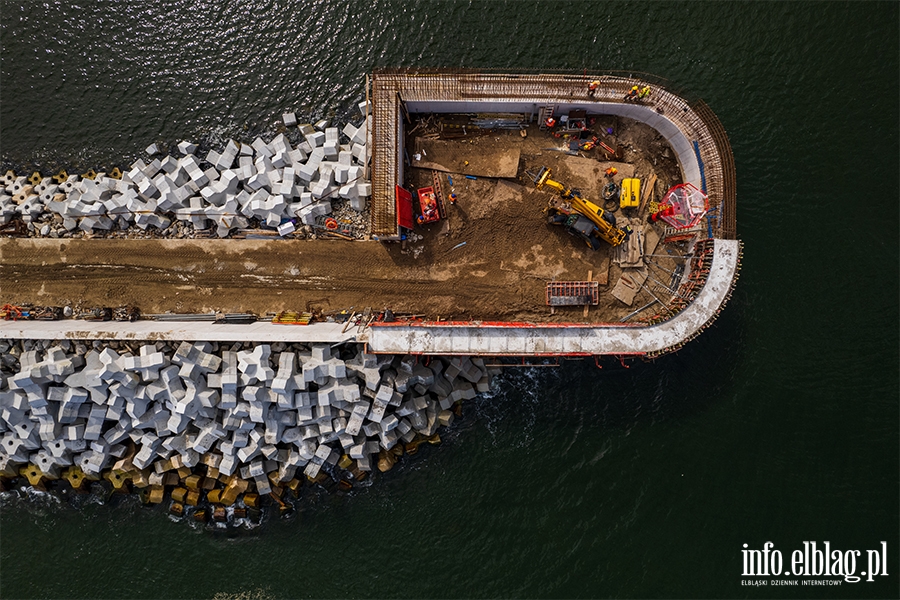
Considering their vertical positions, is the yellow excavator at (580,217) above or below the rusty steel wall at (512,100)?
below

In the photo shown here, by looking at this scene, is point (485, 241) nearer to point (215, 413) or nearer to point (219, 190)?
point (219, 190)

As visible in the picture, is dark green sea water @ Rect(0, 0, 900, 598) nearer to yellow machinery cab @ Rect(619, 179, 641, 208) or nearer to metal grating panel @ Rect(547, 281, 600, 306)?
metal grating panel @ Rect(547, 281, 600, 306)

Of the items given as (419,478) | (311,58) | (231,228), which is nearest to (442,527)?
(419,478)

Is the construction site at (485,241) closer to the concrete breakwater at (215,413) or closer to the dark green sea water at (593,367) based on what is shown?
the concrete breakwater at (215,413)

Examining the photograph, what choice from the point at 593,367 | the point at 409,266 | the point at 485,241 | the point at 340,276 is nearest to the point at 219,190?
the point at 340,276

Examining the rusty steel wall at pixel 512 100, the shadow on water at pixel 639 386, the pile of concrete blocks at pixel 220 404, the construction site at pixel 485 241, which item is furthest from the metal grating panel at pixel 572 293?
the rusty steel wall at pixel 512 100

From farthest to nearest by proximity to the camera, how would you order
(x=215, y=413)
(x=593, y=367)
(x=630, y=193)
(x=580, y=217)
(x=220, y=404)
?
1. (x=593, y=367)
2. (x=215, y=413)
3. (x=220, y=404)
4. (x=630, y=193)
5. (x=580, y=217)
